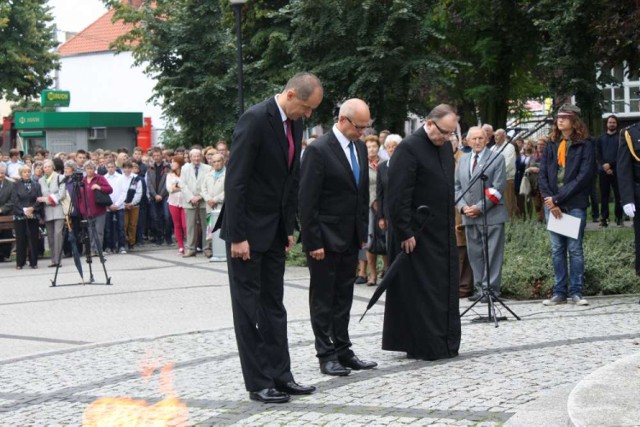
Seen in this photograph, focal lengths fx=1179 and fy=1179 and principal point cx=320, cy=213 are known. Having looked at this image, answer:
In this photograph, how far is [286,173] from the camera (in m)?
8.05

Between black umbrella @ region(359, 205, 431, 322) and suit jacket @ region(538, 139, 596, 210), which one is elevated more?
suit jacket @ region(538, 139, 596, 210)

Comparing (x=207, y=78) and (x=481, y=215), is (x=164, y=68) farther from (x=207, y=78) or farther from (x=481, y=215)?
(x=481, y=215)

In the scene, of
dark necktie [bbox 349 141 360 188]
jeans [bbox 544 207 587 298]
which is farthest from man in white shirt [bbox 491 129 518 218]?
dark necktie [bbox 349 141 360 188]

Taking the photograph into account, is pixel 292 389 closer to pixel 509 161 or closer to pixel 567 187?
pixel 567 187

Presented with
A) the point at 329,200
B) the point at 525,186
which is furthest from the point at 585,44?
the point at 329,200

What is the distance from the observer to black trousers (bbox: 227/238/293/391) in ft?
25.6

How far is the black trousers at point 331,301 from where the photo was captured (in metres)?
8.84

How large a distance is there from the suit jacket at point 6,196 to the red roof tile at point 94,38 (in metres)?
48.3

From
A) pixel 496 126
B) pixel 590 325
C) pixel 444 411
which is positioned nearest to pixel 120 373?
pixel 444 411

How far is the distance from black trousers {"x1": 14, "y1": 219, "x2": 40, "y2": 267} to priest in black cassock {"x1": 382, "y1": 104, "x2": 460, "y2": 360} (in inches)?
483

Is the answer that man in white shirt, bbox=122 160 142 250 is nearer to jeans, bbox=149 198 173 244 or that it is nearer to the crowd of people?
the crowd of people

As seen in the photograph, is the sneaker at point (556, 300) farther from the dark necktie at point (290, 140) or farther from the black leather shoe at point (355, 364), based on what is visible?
the dark necktie at point (290, 140)

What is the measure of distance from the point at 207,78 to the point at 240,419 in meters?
24.0

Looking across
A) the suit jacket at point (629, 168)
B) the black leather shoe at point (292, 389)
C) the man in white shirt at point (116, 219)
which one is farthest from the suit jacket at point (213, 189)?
the black leather shoe at point (292, 389)
